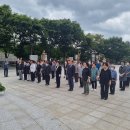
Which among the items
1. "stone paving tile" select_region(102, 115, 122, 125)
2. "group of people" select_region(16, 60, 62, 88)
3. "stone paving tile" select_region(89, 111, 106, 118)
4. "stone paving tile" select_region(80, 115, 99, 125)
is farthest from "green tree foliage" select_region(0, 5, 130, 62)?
"stone paving tile" select_region(102, 115, 122, 125)

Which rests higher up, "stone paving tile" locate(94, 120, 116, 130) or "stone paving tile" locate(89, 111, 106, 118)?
"stone paving tile" locate(89, 111, 106, 118)

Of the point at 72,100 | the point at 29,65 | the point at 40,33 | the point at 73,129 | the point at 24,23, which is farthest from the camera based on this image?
the point at 40,33

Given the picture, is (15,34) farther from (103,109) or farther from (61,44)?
(103,109)

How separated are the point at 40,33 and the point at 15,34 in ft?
15.5

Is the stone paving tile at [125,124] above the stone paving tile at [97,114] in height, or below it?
below

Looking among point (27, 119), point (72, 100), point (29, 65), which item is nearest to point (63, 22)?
point (29, 65)

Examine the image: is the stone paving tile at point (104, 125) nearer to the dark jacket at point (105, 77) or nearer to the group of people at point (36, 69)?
the dark jacket at point (105, 77)

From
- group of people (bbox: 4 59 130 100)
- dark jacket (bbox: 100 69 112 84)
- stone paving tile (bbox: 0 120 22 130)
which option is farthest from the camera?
group of people (bbox: 4 59 130 100)

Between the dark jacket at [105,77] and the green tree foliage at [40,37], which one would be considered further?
the green tree foliage at [40,37]

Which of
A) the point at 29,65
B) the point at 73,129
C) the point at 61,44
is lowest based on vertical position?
the point at 73,129

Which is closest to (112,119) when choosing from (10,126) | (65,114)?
(65,114)

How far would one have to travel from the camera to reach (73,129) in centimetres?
604

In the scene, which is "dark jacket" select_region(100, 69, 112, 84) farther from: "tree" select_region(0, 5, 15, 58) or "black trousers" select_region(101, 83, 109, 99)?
"tree" select_region(0, 5, 15, 58)

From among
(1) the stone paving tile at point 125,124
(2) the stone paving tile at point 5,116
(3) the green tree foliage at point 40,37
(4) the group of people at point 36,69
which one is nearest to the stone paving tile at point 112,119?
(1) the stone paving tile at point 125,124
